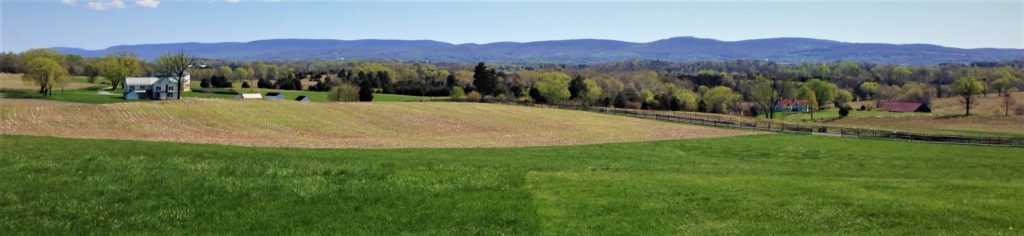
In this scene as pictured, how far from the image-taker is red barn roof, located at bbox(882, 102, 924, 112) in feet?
471

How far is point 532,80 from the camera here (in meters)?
183

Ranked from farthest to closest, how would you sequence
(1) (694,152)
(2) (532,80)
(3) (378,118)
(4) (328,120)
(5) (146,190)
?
1. (2) (532,80)
2. (3) (378,118)
3. (4) (328,120)
4. (1) (694,152)
5. (5) (146,190)

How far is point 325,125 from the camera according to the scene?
5853 cm

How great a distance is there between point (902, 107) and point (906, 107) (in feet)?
3.10

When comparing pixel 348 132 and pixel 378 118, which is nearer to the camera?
pixel 348 132

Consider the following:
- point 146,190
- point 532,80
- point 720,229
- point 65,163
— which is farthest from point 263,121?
point 532,80

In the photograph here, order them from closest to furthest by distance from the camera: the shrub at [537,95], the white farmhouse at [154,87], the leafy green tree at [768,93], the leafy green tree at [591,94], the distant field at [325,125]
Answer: the distant field at [325,125] → the white farmhouse at [154,87] → the leafy green tree at [768,93] → the shrub at [537,95] → the leafy green tree at [591,94]

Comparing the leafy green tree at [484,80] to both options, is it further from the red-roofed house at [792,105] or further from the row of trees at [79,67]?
→ the red-roofed house at [792,105]

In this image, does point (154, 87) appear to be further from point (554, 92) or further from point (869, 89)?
point (869, 89)

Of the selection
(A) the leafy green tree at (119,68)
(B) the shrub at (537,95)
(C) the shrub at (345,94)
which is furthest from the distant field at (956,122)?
(A) the leafy green tree at (119,68)

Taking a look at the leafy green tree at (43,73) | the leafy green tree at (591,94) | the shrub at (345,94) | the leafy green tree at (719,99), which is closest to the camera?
the leafy green tree at (43,73)

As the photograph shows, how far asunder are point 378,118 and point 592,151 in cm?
2898

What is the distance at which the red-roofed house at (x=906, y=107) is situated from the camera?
142875 millimetres

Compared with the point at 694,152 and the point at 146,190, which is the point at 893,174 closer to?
A: the point at 694,152
